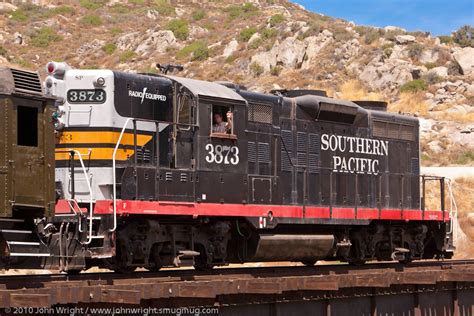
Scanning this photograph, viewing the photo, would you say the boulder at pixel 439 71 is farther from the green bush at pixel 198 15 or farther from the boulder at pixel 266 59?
the green bush at pixel 198 15

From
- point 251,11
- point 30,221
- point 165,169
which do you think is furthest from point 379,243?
point 251,11

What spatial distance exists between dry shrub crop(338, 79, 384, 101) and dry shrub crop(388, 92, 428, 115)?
4.51 ft

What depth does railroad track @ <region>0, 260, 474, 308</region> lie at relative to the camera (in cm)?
1069

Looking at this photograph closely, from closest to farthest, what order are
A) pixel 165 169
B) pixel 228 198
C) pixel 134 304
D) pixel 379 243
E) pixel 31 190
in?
pixel 134 304
pixel 31 190
pixel 165 169
pixel 228 198
pixel 379 243

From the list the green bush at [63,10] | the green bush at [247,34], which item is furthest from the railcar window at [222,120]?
the green bush at [63,10]

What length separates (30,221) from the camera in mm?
13391

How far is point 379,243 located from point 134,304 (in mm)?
11828

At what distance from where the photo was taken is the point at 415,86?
61500 millimetres

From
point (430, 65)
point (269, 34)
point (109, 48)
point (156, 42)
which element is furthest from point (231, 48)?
point (430, 65)

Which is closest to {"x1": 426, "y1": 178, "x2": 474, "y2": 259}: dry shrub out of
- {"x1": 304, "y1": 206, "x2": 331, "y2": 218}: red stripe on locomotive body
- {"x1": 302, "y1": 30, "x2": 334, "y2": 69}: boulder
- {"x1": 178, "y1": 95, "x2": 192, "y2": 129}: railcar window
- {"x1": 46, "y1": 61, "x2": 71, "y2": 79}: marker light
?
{"x1": 304, "y1": 206, "x2": 331, "y2": 218}: red stripe on locomotive body

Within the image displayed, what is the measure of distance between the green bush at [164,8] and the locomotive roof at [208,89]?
69958 mm

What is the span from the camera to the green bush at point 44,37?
78.3m

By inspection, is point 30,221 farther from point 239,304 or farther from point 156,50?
point 156,50

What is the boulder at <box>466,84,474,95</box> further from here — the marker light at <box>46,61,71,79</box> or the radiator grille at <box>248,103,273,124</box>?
the marker light at <box>46,61,71,79</box>
